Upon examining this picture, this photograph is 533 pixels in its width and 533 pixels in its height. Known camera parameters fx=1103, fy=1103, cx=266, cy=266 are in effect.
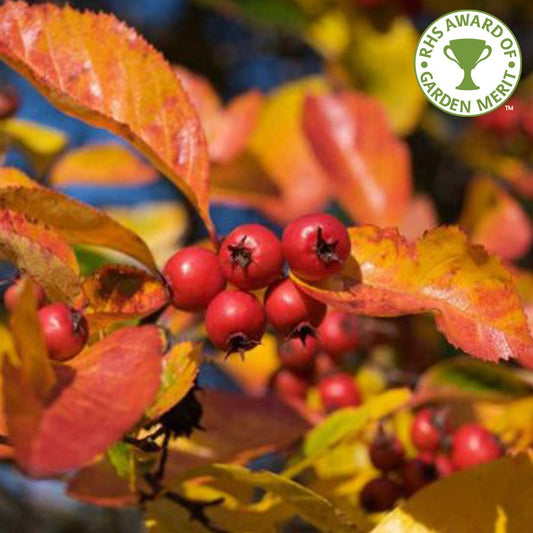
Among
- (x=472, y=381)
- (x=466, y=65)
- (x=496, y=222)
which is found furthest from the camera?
(x=496, y=222)

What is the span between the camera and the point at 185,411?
1.00 metres

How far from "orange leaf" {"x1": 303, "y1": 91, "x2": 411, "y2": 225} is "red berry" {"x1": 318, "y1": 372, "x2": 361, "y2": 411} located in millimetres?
276

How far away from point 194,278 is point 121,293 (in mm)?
63

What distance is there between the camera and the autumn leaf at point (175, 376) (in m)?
0.88

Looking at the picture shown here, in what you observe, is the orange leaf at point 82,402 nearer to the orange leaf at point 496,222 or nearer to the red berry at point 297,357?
the red berry at point 297,357

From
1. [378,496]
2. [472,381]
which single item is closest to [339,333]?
[472,381]

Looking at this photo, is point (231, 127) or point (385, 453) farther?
point (231, 127)

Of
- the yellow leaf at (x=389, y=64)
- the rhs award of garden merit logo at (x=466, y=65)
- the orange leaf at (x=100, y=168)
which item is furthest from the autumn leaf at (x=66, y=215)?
the yellow leaf at (x=389, y=64)

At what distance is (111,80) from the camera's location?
100cm

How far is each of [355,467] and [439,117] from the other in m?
1.22

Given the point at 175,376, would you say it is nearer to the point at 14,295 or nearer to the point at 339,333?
the point at 14,295

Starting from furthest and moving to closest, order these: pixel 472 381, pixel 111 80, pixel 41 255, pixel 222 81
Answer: pixel 222 81 < pixel 472 381 < pixel 111 80 < pixel 41 255

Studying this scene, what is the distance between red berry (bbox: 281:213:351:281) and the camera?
0.91m

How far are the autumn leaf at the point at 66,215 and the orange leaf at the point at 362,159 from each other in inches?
27.4
